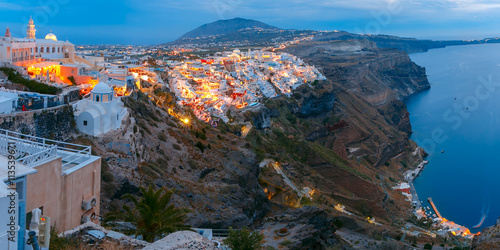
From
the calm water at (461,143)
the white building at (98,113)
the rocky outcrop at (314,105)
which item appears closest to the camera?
the white building at (98,113)

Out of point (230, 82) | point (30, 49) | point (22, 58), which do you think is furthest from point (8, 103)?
point (230, 82)

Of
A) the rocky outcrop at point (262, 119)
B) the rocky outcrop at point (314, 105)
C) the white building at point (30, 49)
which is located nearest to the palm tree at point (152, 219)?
the white building at point (30, 49)

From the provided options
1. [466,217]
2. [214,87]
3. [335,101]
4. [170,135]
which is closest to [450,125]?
[335,101]

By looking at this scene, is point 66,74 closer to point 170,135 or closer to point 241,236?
point 170,135

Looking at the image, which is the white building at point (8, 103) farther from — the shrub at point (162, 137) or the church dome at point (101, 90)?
the shrub at point (162, 137)

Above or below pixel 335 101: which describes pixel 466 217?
below

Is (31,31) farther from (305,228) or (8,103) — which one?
(305,228)
